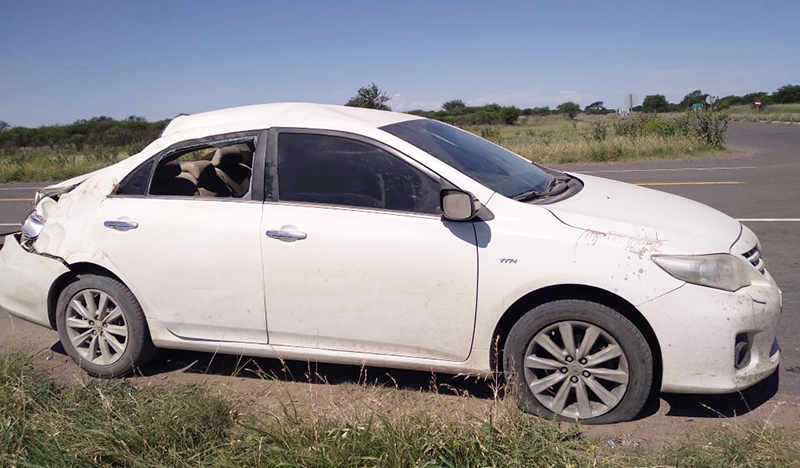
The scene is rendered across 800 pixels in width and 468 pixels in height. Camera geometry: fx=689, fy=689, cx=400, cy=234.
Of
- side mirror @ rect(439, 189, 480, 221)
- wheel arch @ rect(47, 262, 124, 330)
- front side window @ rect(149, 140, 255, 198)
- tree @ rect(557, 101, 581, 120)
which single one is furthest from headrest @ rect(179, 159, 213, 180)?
tree @ rect(557, 101, 581, 120)

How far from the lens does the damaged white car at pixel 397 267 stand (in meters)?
3.55

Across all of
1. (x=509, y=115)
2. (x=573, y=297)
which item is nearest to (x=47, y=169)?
(x=573, y=297)

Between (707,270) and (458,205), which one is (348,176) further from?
(707,270)

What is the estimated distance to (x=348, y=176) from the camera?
4.12 m

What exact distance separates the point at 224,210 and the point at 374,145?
1017 millimetres

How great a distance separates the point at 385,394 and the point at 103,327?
6.41 ft

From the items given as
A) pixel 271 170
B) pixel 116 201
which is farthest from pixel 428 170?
pixel 116 201

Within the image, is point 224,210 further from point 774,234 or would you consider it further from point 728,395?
point 774,234

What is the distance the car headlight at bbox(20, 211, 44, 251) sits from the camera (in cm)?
472

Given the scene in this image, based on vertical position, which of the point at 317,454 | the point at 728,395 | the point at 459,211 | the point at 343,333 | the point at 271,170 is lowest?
the point at 728,395

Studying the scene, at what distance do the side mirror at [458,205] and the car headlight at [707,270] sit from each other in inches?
38.2

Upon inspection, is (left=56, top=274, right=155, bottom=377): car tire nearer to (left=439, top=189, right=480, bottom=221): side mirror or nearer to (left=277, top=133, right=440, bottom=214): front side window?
(left=277, top=133, right=440, bottom=214): front side window

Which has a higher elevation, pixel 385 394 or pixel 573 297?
pixel 573 297

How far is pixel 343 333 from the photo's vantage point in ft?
13.1
